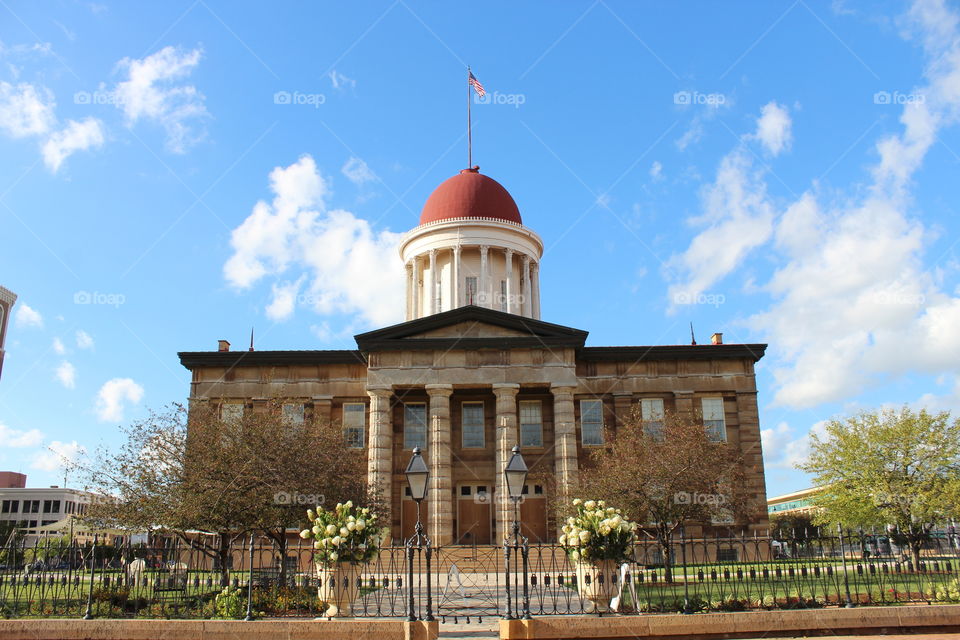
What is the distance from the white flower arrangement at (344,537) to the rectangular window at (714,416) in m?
23.6

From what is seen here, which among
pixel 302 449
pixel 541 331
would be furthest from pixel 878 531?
pixel 302 449

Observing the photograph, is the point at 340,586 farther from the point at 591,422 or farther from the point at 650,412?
the point at 650,412

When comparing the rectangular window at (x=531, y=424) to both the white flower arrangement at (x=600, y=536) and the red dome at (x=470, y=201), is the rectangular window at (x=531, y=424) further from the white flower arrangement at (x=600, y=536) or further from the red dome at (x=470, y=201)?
the white flower arrangement at (x=600, y=536)

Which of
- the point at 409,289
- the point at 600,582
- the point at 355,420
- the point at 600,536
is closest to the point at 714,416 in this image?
the point at 355,420

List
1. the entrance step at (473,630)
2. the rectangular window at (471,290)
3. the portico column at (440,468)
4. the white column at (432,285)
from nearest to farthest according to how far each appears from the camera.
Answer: the entrance step at (473,630) < the portico column at (440,468) < the rectangular window at (471,290) < the white column at (432,285)

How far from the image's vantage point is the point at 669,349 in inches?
1485

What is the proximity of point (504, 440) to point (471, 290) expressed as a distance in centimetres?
1432

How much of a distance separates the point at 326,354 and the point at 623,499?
17384 millimetres

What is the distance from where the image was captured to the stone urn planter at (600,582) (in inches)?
682

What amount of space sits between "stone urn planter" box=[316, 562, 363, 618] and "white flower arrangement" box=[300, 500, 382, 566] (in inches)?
8.7

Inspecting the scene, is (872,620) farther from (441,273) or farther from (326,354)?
(441,273)

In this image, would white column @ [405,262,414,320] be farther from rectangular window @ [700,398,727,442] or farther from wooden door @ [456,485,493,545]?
rectangular window @ [700,398,727,442]

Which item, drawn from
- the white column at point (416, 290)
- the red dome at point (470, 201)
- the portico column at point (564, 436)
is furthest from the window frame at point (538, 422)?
the red dome at point (470, 201)

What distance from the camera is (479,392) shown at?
37938mm
